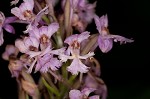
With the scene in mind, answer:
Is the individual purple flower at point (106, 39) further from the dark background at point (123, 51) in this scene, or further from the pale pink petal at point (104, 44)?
the dark background at point (123, 51)

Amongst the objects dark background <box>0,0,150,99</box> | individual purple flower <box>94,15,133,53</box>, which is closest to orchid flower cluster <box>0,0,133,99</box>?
individual purple flower <box>94,15,133,53</box>

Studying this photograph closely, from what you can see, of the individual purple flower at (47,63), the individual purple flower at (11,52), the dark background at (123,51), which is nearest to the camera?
the individual purple flower at (47,63)

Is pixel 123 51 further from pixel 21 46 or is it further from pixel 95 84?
pixel 21 46

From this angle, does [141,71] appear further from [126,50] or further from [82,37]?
[82,37]

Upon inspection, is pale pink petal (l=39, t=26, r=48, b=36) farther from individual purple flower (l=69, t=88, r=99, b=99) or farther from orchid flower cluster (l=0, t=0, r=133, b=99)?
individual purple flower (l=69, t=88, r=99, b=99)

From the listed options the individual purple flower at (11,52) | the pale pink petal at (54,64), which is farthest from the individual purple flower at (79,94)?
the individual purple flower at (11,52)

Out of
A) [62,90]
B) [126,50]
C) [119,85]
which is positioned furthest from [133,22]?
[62,90]
